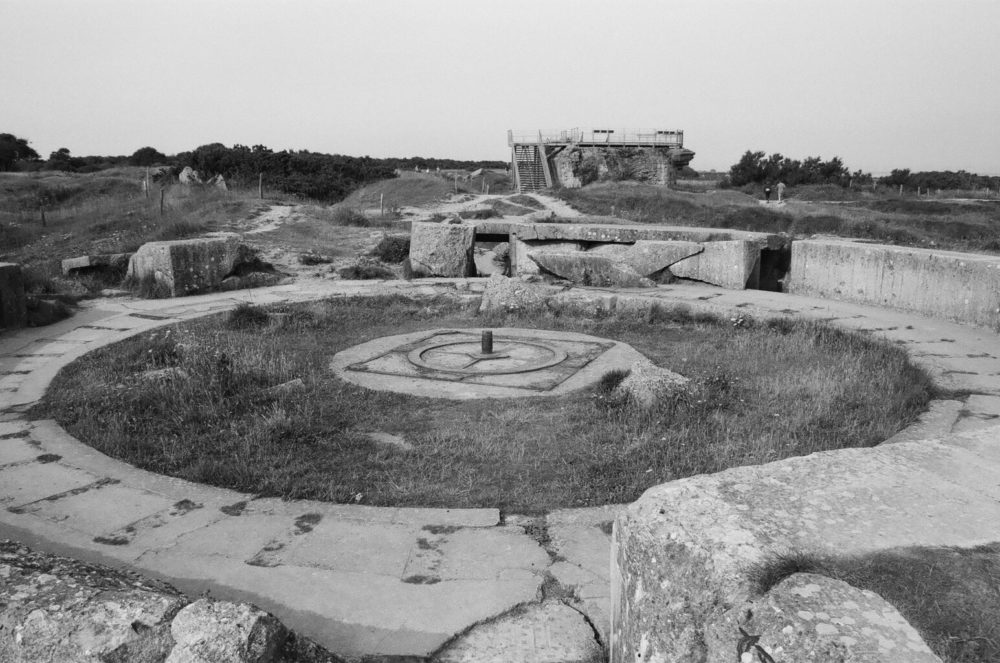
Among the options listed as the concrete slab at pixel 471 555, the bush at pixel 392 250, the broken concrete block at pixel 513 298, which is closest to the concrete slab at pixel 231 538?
the concrete slab at pixel 471 555

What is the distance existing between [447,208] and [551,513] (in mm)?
27495

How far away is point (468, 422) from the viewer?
5.81m

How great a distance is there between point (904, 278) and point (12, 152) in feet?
177

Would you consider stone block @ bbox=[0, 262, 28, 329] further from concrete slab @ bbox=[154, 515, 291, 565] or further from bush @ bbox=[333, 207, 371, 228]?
bush @ bbox=[333, 207, 371, 228]

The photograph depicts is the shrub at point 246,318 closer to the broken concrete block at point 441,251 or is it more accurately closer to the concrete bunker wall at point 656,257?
the broken concrete block at point 441,251

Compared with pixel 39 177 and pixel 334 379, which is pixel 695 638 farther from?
pixel 39 177

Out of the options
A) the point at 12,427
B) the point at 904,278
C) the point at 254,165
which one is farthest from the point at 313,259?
the point at 254,165

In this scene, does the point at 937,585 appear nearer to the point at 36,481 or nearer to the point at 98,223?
the point at 36,481

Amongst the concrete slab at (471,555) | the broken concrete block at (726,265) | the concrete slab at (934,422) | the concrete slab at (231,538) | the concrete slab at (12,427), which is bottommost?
the concrete slab at (12,427)

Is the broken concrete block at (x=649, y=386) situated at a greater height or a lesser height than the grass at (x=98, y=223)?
lesser

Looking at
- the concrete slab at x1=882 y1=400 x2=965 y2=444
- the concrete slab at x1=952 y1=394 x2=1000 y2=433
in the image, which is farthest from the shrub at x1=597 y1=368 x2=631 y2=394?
the concrete slab at x1=952 y1=394 x2=1000 y2=433

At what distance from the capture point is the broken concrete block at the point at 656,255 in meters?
12.1

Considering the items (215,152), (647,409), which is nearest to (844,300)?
(647,409)

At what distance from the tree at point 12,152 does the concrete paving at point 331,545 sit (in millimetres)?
49269
